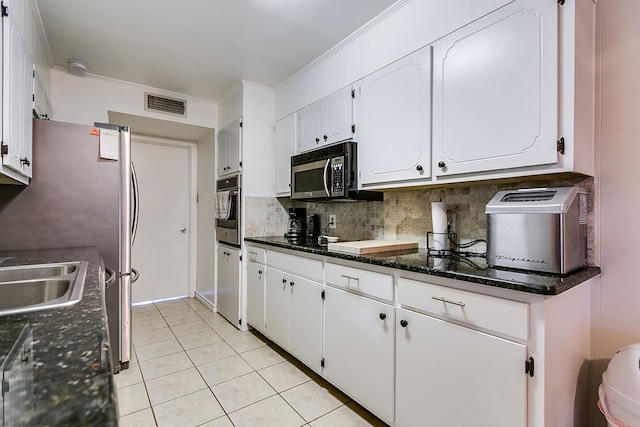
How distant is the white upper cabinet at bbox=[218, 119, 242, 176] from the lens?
310cm

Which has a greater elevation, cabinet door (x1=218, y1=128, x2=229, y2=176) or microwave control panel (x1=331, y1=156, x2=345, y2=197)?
cabinet door (x1=218, y1=128, x2=229, y2=176)

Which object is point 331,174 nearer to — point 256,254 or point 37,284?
point 256,254

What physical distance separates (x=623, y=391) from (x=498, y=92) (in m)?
1.24

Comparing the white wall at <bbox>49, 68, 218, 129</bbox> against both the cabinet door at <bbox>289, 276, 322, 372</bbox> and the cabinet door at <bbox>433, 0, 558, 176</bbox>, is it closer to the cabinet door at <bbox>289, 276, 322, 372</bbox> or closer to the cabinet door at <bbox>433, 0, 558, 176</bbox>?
the cabinet door at <bbox>289, 276, 322, 372</bbox>

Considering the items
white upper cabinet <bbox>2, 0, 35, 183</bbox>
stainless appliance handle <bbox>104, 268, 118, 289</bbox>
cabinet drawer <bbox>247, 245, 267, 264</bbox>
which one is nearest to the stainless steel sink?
white upper cabinet <bbox>2, 0, 35, 183</bbox>

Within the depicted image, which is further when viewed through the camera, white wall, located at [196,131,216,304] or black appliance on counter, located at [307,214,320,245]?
white wall, located at [196,131,216,304]

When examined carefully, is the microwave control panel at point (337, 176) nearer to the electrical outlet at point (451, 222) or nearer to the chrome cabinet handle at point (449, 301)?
the electrical outlet at point (451, 222)

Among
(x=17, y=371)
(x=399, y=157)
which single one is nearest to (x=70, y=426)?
(x=17, y=371)

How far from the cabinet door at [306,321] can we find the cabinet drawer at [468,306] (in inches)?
28.9

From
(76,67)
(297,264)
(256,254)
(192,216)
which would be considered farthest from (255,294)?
(76,67)

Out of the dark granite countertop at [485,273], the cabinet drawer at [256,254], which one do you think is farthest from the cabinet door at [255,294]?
the dark granite countertop at [485,273]

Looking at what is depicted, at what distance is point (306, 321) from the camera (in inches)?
84.9

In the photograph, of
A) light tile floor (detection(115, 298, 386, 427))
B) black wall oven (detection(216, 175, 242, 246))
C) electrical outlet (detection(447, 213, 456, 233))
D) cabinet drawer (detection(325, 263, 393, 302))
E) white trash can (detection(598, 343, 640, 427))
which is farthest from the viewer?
black wall oven (detection(216, 175, 242, 246))

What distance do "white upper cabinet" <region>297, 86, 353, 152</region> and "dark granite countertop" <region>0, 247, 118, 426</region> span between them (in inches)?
72.5
